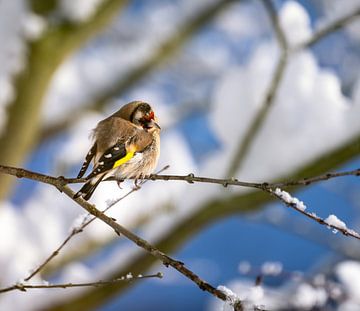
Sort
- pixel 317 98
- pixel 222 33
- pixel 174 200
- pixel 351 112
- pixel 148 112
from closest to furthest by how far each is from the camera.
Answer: pixel 148 112, pixel 351 112, pixel 317 98, pixel 174 200, pixel 222 33

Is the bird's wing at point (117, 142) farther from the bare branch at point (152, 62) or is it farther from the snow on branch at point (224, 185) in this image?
the bare branch at point (152, 62)

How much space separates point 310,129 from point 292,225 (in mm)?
1643

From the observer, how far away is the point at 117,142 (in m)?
0.61

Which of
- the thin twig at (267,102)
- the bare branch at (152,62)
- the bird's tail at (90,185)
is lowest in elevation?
the bird's tail at (90,185)

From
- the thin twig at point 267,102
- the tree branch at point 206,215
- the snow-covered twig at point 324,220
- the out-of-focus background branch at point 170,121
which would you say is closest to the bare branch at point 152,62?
the out-of-focus background branch at point 170,121

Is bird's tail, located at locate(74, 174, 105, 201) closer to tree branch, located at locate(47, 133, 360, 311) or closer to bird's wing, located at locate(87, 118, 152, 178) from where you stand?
bird's wing, located at locate(87, 118, 152, 178)

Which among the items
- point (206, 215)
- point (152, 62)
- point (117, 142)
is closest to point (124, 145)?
point (117, 142)

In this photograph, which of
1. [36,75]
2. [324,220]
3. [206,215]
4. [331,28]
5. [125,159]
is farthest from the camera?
[36,75]

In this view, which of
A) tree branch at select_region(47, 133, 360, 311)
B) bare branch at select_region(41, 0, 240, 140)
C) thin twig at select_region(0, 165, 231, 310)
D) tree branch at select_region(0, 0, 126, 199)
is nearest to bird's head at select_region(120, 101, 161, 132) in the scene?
thin twig at select_region(0, 165, 231, 310)

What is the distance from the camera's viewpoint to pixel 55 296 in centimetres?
195

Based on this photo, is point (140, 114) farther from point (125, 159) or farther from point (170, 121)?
point (170, 121)

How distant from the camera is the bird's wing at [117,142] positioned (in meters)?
0.61

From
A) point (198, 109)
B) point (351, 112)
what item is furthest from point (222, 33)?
point (351, 112)

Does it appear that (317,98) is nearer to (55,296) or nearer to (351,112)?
(351,112)
